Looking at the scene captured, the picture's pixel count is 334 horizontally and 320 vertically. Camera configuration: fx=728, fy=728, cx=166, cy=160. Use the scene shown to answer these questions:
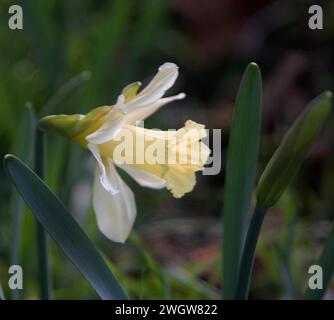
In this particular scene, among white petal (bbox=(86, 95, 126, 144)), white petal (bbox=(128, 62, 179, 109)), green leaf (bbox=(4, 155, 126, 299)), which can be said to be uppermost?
white petal (bbox=(128, 62, 179, 109))

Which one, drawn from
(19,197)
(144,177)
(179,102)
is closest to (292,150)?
(144,177)

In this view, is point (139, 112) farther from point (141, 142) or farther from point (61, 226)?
point (61, 226)

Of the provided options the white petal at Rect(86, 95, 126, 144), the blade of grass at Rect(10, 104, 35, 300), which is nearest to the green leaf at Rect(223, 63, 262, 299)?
the white petal at Rect(86, 95, 126, 144)

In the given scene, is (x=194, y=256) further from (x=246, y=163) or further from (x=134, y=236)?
(x=246, y=163)

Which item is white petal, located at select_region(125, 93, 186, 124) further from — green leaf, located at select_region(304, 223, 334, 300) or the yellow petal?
green leaf, located at select_region(304, 223, 334, 300)

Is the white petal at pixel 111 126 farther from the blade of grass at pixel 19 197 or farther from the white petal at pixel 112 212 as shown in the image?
the blade of grass at pixel 19 197
